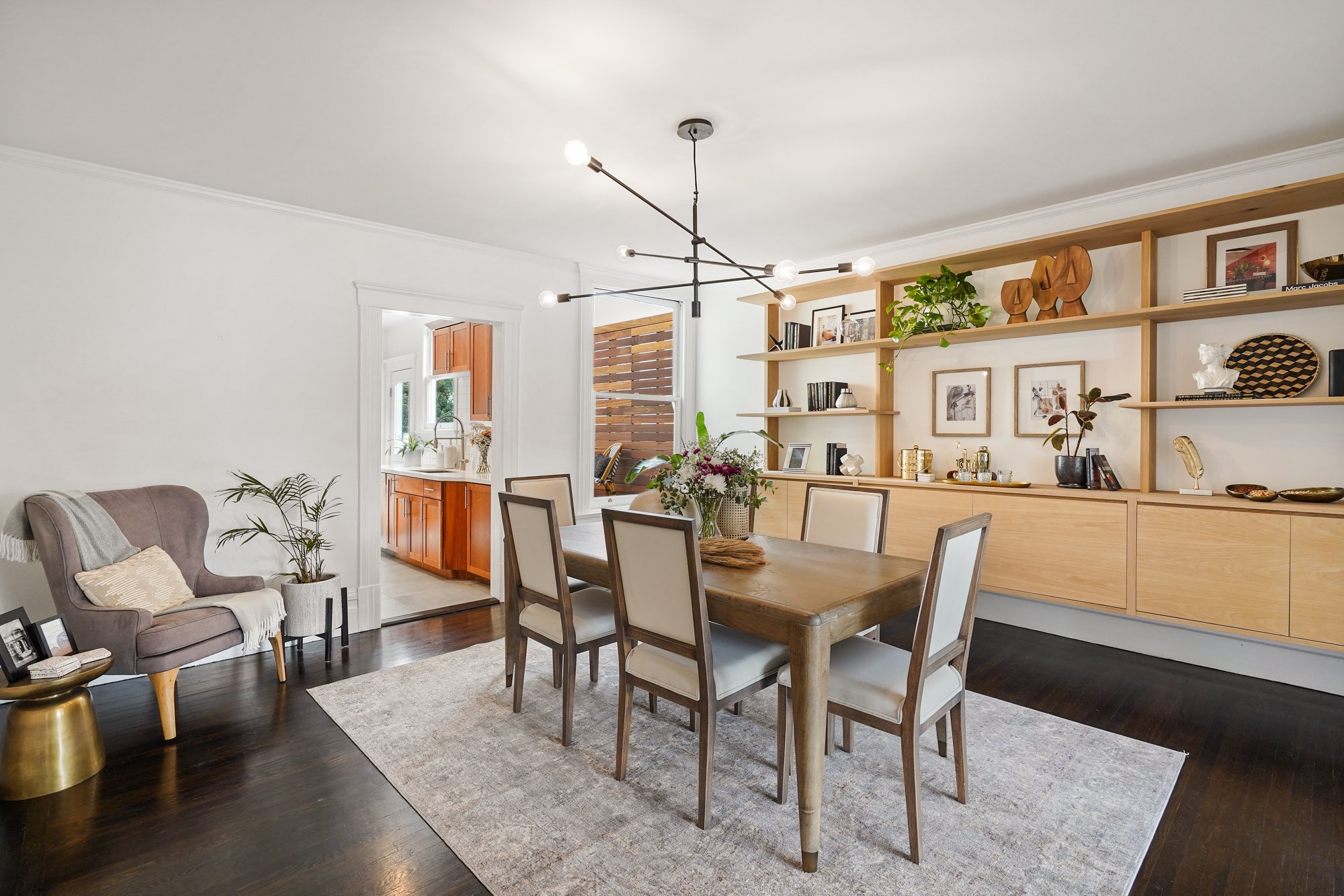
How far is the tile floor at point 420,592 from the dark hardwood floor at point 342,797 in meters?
1.17

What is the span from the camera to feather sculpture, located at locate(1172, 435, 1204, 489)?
3346mm

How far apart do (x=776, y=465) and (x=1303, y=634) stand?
3.18m

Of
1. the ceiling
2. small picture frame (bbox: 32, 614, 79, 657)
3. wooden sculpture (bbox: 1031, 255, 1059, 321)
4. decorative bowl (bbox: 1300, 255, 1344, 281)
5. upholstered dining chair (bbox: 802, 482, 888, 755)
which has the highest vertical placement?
the ceiling

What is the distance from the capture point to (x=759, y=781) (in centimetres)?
233

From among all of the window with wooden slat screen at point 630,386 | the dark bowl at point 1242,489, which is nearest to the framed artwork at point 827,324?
the window with wooden slat screen at point 630,386

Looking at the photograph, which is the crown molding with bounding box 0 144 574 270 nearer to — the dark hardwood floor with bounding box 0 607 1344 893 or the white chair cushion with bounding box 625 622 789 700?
the dark hardwood floor with bounding box 0 607 1344 893

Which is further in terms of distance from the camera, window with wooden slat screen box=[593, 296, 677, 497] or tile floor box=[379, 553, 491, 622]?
window with wooden slat screen box=[593, 296, 677, 497]

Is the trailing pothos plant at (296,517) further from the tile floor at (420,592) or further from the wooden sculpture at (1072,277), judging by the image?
the wooden sculpture at (1072,277)

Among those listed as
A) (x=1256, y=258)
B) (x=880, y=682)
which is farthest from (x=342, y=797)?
(x=1256, y=258)

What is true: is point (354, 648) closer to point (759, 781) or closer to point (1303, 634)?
point (759, 781)

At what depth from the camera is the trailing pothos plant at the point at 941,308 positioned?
4141 millimetres

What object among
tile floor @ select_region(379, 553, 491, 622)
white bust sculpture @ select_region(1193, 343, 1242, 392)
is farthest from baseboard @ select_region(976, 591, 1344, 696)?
tile floor @ select_region(379, 553, 491, 622)

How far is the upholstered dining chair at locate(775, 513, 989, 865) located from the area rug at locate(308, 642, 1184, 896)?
14 cm

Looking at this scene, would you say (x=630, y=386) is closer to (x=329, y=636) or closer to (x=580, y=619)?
(x=329, y=636)
